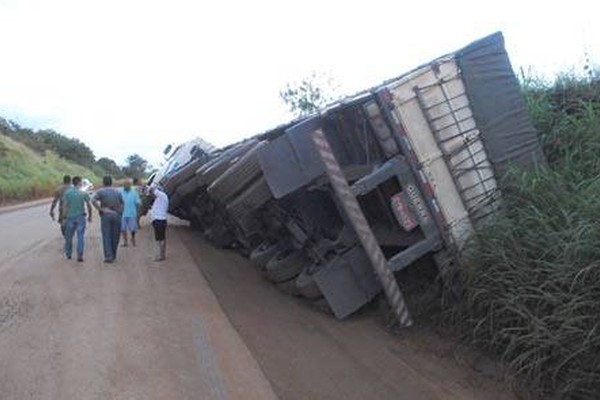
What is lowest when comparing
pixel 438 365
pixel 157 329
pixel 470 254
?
pixel 438 365

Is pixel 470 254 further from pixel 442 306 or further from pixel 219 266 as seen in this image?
pixel 219 266

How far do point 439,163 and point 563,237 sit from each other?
7.43ft

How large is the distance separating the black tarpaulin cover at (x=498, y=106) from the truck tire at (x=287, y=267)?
126 inches

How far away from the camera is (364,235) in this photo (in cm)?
930

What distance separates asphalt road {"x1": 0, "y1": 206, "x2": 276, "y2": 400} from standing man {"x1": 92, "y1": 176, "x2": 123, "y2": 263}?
1.54 ft

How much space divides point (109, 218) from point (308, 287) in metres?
6.09

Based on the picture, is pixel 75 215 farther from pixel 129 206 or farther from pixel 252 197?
pixel 252 197

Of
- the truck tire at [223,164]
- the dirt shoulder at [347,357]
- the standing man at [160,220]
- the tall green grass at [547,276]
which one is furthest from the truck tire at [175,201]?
the tall green grass at [547,276]

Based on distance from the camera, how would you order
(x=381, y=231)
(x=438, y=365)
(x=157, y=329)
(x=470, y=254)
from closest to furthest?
(x=438, y=365), (x=470, y=254), (x=157, y=329), (x=381, y=231)

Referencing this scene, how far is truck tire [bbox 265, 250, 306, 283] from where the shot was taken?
458 inches

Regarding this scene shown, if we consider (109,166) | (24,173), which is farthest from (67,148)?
(24,173)

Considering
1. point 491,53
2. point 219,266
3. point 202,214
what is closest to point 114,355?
point 491,53

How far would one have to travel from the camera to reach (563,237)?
7.50 metres

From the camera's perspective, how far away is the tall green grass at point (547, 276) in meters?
6.57
